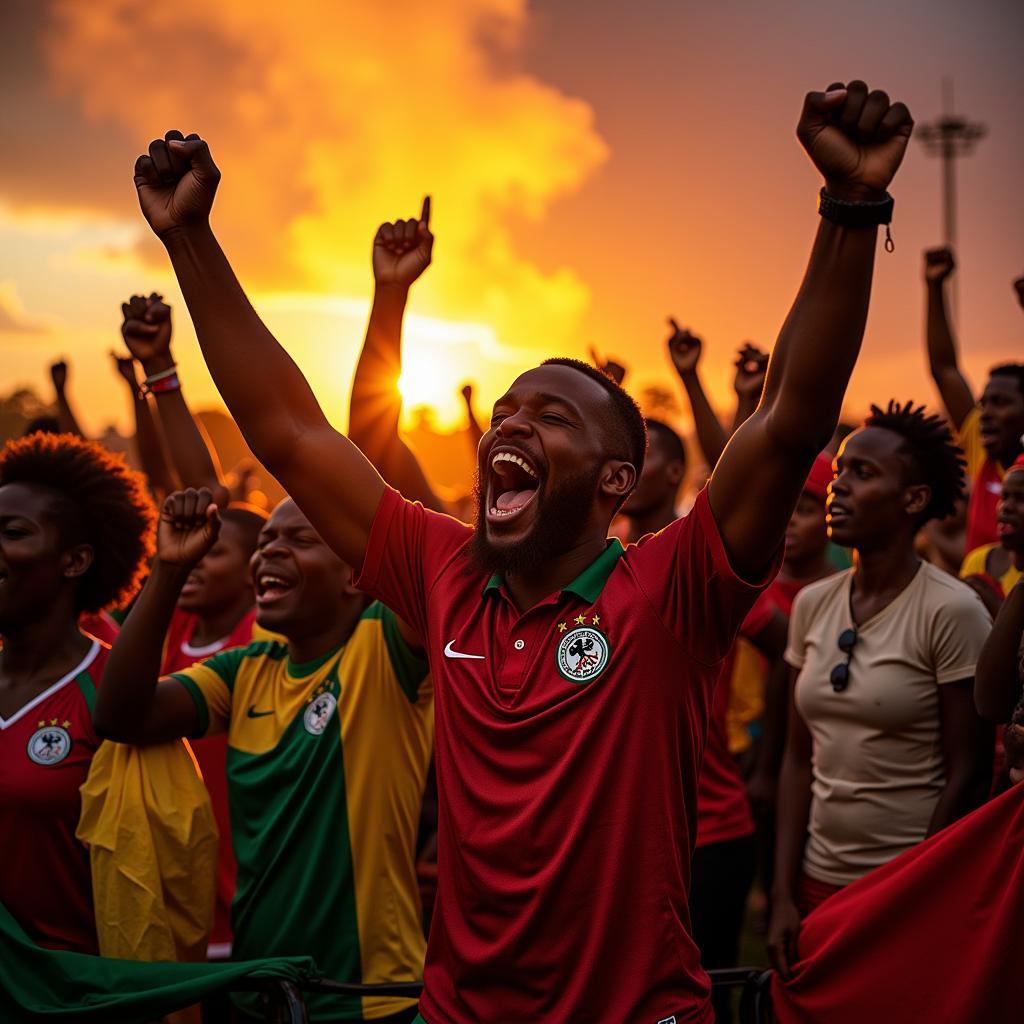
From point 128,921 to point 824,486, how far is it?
3.93 metres

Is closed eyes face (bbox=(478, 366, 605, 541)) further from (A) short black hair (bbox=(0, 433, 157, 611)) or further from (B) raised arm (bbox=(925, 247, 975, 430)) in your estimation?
(B) raised arm (bbox=(925, 247, 975, 430))

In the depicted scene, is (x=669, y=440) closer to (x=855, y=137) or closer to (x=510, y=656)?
(x=510, y=656)

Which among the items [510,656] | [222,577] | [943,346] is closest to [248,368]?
[510,656]

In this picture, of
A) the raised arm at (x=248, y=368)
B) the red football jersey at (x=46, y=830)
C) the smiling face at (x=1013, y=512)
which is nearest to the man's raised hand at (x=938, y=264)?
the smiling face at (x=1013, y=512)

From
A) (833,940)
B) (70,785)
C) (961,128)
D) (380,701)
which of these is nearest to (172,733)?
(70,785)

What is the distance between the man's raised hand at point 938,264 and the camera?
625cm

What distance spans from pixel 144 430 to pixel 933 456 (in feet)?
14.2

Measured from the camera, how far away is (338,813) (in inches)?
138

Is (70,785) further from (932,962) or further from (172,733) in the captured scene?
(932,962)

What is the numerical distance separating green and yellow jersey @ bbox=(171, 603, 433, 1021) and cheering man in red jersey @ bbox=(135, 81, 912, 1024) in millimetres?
821

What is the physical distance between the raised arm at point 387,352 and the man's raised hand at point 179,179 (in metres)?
0.97

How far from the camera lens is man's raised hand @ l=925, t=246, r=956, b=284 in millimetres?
6246

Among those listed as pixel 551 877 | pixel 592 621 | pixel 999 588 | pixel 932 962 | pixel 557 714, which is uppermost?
pixel 999 588

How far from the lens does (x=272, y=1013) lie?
3059mm
